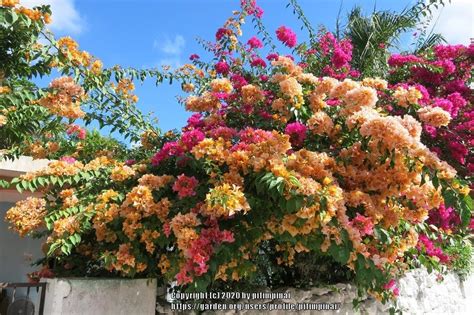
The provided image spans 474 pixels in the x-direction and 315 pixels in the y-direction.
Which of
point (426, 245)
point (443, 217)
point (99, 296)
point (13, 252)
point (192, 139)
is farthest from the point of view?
point (13, 252)

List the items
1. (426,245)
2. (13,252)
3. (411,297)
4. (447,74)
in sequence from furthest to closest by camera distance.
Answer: (13,252) → (447,74) → (411,297) → (426,245)

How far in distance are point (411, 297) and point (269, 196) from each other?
10.1 ft

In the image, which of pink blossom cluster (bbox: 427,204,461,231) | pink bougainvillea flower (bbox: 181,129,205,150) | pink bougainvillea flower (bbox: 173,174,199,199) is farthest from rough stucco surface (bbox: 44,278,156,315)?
pink blossom cluster (bbox: 427,204,461,231)

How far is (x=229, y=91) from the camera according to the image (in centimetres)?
411

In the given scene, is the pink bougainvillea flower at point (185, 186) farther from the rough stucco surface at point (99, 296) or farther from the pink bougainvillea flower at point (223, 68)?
the pink bougainvillea flower at point (223, 68)

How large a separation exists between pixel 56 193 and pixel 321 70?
3.24 metres

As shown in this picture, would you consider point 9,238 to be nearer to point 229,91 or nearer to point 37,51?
point 37,51

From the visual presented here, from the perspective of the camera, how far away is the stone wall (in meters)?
3.80

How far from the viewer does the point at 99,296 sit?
10.2 ft

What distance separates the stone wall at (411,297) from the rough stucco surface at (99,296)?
0.26 metres

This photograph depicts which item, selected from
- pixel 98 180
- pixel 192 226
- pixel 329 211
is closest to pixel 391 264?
pixel 329 211

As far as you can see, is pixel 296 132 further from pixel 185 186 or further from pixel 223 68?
pixel 223 68

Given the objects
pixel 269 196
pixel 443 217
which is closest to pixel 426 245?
pixel 443 217

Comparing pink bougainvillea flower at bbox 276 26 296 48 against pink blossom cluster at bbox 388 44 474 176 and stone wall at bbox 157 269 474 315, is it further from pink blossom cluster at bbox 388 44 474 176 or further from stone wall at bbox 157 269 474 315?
stone wall at bbox 157 269 474 315
